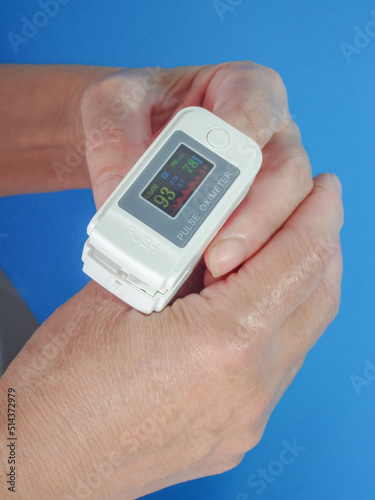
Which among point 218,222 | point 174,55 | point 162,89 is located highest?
point 174,55

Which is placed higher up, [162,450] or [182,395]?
[182,395]

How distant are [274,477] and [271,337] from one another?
1.01 meters

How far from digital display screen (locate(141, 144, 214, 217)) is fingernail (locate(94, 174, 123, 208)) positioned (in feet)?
0.32

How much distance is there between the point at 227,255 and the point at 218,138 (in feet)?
0.72

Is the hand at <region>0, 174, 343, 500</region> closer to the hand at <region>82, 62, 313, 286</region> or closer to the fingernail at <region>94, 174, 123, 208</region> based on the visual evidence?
the hand at <region>82, 62, 313, 286</region>

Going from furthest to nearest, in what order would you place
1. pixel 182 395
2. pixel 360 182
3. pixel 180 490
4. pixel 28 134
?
pixel 360 182
pixel 180 490
pixel 28 134
pixel 182 395

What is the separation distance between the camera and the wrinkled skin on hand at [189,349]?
85cm

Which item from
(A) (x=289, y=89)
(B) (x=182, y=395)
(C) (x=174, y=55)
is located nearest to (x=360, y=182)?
(A) (x=289, y=89)

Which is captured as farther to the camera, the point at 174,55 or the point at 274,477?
the point at 174,55

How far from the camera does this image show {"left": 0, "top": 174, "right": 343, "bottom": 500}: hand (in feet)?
2.77

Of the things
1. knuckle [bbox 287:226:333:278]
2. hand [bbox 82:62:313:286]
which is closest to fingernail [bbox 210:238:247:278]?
hand [bbox 82:62:313:286]

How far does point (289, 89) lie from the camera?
1869mm

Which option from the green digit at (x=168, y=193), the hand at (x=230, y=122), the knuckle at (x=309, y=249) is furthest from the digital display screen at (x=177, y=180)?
the knuckle at (x=309, y=249)

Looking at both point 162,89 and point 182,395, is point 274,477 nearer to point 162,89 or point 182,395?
point 182,395
